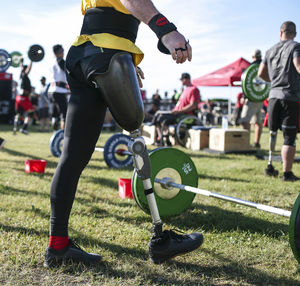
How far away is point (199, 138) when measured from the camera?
757 cm

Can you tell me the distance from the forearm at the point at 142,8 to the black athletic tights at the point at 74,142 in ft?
1.29

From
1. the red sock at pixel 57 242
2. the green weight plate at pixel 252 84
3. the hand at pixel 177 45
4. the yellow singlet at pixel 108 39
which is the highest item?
the green weight plate at pixel 252 84

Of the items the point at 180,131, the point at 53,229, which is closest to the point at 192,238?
the point at 53,229

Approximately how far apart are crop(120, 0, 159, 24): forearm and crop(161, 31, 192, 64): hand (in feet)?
0.41

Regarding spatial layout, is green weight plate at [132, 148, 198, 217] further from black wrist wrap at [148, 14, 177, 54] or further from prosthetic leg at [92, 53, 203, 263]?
black wrist wrap at [148, 14, 177, 54]

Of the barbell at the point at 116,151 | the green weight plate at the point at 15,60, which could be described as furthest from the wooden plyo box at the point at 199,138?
the green weight plate at the point at 15,60

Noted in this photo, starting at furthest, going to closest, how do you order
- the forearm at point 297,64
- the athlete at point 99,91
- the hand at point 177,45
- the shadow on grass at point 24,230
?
the forearm at point 297,64
the shadow on grass at point 24,230
the athlete at point 99,91
the hand at point 177,45

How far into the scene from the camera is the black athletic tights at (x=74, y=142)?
1.79 meters

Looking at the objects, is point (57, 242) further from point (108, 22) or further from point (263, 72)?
point (263, 72)

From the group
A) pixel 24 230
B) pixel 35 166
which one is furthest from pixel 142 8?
pixel 35 166

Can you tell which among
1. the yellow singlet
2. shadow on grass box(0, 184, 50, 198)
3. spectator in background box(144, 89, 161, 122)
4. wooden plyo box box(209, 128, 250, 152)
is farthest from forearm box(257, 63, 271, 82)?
spectator in background box(144, 89, 161, 122)

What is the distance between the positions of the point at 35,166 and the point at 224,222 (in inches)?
106

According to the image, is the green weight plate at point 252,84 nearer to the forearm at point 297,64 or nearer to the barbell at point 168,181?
the forearm at point 297,64

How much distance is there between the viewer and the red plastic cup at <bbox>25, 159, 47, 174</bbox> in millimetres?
4399
